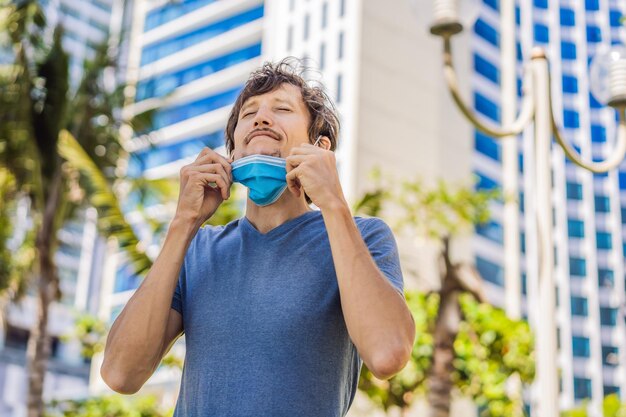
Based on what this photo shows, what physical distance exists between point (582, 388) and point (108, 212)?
58.6 meters

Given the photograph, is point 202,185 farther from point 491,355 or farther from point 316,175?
point 491,355

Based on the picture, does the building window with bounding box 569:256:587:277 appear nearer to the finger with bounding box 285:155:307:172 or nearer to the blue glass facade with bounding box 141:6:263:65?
the blue glass facade with bounding box 141:6:263:65

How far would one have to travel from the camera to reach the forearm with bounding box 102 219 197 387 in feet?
7.24

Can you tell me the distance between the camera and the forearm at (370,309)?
2021 mm

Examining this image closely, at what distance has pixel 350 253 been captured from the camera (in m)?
2.09

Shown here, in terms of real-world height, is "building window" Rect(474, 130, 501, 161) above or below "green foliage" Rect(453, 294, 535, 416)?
above

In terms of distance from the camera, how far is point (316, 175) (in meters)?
2.19

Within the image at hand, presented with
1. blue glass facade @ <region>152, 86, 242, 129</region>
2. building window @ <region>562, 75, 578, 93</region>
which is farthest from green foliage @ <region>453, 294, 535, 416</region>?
building window @ <region>562, 75, 578, 93</region>

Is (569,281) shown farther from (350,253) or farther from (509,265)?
(350,253)

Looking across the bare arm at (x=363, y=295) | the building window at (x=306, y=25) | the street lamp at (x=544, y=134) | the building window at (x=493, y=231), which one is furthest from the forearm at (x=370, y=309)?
the building window at (x=493, y=231)

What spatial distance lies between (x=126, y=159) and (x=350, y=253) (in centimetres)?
1190

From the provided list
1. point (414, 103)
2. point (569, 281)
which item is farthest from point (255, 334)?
point (569, 281)

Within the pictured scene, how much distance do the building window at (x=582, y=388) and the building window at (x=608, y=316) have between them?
18.6 feet

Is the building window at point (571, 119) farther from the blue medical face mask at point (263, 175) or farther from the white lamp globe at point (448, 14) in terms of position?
the blue medical face mask at point (263, 175)
